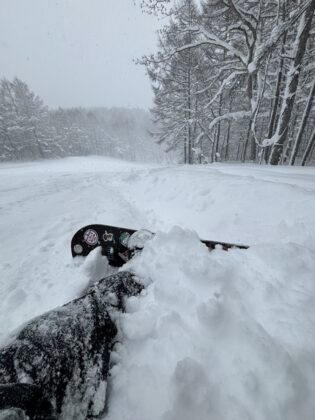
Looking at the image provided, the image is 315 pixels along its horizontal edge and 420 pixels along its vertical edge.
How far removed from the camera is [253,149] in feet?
40.4

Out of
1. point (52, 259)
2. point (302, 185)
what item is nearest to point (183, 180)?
point (302, 185)

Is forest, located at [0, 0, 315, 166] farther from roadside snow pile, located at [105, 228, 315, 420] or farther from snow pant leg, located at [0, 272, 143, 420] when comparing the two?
snow pant leg, located at [0, 272, 143, 420]

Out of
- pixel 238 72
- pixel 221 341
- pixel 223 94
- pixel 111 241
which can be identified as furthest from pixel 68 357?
pixel 223 94

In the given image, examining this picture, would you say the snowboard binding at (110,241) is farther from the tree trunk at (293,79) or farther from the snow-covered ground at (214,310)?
the tree trunk at (293,79)

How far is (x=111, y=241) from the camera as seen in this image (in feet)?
10.8

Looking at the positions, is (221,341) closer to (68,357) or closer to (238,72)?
(68,357)

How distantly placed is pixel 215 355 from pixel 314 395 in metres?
0.56

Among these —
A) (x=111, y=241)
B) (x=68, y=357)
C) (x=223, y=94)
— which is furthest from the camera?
(x=223, y=94)

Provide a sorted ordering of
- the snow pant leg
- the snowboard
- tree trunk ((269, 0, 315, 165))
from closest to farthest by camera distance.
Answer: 1. the snow pant leg
2. the snowboard
3. tree trunk ((269, 0, 315, 165))

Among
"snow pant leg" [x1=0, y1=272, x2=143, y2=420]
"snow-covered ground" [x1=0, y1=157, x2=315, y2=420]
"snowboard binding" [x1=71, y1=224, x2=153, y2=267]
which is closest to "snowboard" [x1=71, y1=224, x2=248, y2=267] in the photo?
"snowboard binding" [x1=71, y1=224, x2=153, y2=267]

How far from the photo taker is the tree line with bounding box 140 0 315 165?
Result: 635cm

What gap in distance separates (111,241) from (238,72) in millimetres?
7721

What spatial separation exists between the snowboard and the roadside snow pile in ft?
3.05

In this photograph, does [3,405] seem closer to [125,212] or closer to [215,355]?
[215,355]
